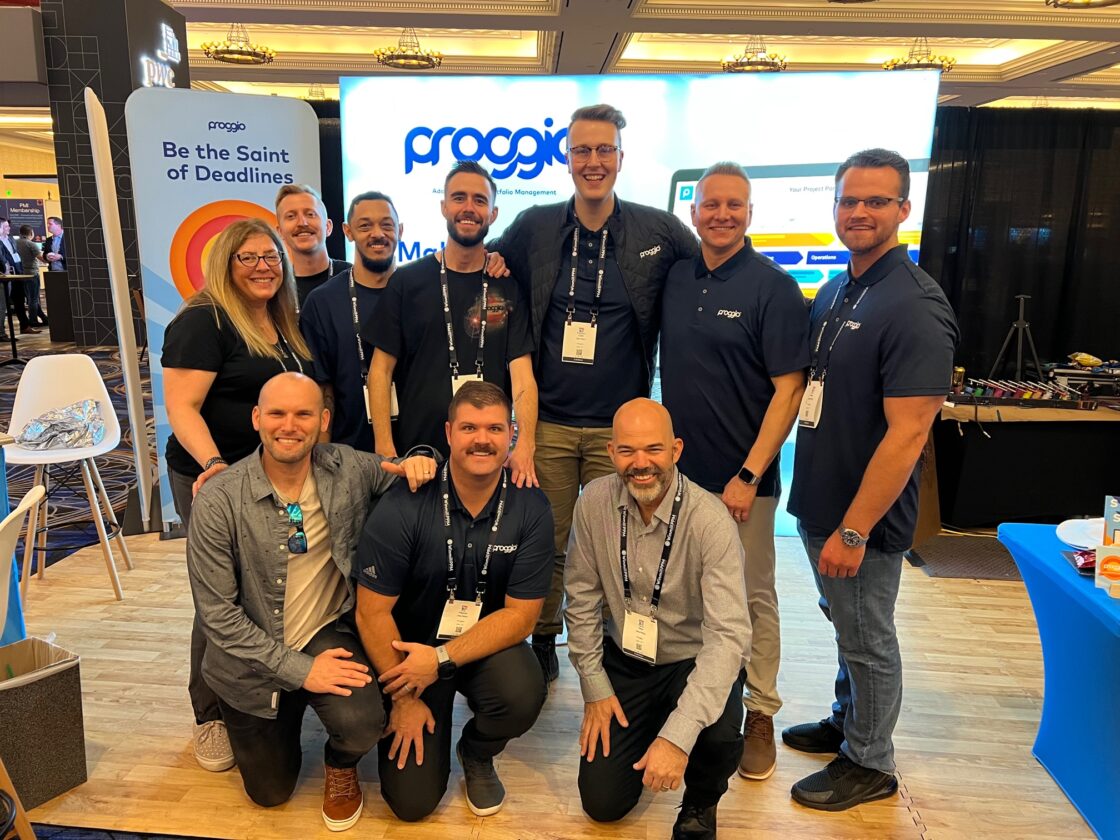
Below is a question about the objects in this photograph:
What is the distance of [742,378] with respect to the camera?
85.0 inches

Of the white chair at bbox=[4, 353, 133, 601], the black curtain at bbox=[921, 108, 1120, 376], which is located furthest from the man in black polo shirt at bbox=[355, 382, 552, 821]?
the black curtain at bbox=[921, 108, 1120, 376]

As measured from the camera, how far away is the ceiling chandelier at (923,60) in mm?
7531

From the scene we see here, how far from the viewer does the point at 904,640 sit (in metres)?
3.10

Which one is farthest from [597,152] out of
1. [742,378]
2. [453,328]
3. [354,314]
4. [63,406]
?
[63,406]

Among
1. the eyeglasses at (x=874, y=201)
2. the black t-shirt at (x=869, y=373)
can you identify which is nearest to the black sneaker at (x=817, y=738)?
the black t-shirt at (x=869, y=373)

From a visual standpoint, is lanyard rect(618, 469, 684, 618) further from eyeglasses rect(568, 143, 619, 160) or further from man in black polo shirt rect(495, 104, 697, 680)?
eyeglasses rect(568, 143, 619, 160)

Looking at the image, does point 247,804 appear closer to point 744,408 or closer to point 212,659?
point 212,659

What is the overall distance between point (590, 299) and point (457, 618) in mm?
1049

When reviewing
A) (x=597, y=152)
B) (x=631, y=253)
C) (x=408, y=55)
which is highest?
(x=408, y=55)

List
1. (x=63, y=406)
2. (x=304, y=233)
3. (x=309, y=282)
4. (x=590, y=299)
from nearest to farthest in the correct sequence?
(x=590, y=299), (x=304, y=233), (x=309, y=282), (x=63, y=406)

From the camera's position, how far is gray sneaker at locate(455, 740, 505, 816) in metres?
2.03

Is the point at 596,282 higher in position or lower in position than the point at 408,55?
lower

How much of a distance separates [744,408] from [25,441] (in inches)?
126

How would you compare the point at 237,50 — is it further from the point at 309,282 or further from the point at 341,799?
the point at 341,799
